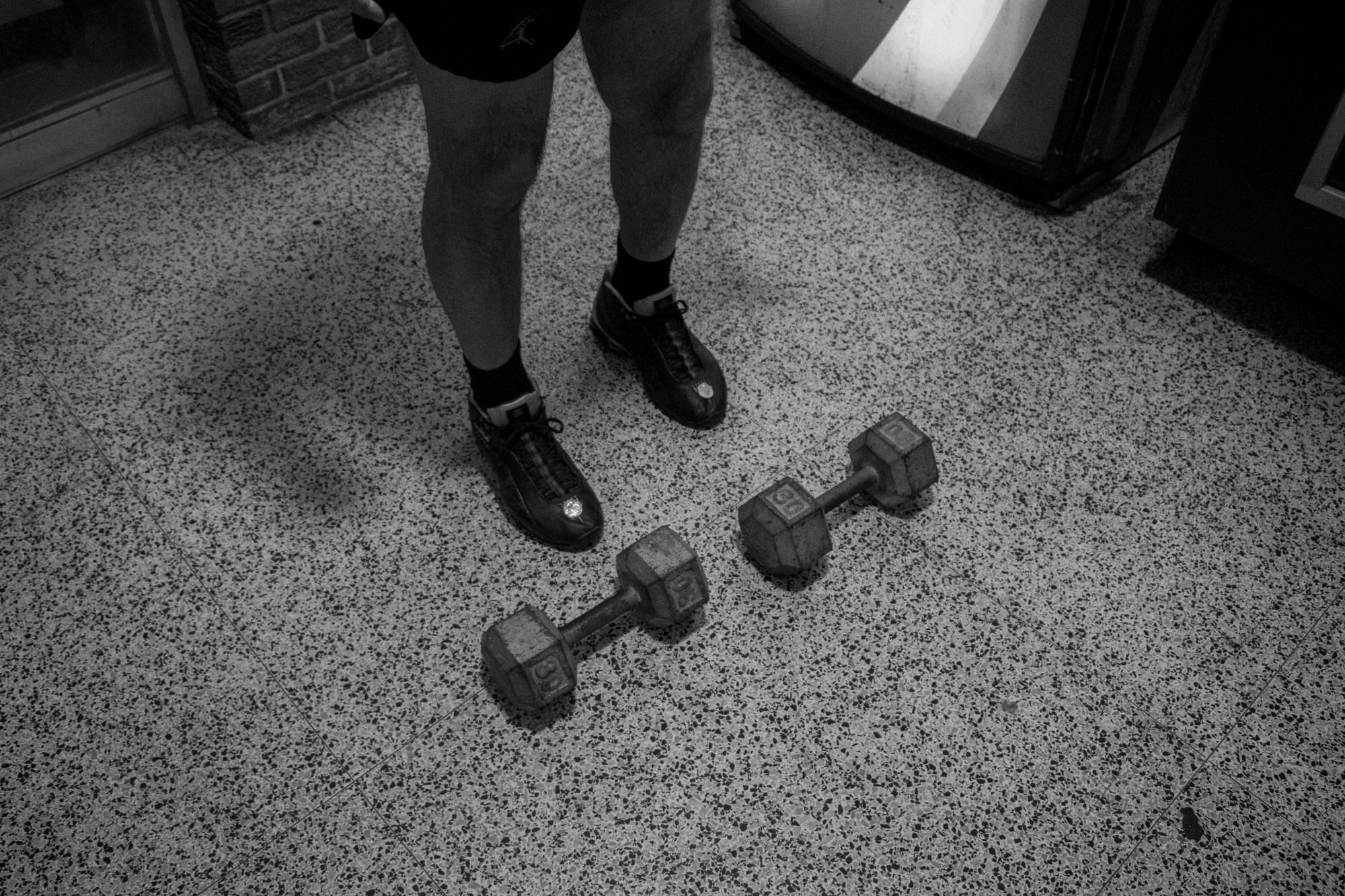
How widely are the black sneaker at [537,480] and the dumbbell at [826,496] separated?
0.21 m

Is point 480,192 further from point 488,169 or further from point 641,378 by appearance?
point 641,378

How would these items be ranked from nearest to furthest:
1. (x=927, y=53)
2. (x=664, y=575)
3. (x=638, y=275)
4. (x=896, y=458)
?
(x=664, y=575) < (x=896, y=458) < (x=638, y=275) < (x=927, y=53)

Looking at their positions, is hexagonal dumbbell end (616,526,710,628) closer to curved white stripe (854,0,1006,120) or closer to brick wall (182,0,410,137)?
curved white stripe (854,0,1006,120)

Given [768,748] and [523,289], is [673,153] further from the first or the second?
[768,748]

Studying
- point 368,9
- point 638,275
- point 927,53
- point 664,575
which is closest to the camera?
point 368,9

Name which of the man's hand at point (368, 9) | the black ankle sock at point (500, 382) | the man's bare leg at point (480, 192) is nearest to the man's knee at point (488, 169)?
the man's bare leg at point (480, 192)

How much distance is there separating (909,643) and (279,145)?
4.94 ft

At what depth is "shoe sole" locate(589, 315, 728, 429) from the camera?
1.52 m

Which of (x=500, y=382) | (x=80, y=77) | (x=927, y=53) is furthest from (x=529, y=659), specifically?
(x=80, y=77)

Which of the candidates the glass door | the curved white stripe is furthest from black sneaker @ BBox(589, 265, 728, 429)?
the glass door

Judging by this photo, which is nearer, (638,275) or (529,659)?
(529,659)

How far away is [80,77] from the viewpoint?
1.91 meters

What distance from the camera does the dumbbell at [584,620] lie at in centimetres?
115

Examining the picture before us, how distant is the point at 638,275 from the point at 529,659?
603mm
